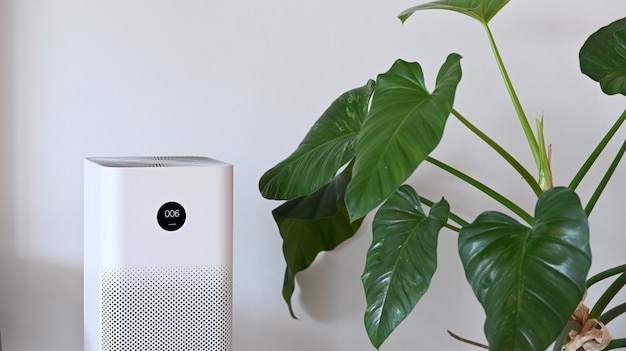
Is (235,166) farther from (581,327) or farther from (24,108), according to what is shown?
(581,327)

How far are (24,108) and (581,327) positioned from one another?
3.58 ft

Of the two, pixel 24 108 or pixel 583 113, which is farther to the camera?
pixel 583 113

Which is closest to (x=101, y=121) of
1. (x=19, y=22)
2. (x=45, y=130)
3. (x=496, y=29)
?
(x=45, y=130)

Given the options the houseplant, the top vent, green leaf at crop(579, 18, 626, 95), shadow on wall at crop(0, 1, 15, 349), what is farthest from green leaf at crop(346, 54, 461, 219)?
shadow on wall at crop(0, 1, 15, 349)

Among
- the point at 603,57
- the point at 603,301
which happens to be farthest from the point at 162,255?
the point at 603,57

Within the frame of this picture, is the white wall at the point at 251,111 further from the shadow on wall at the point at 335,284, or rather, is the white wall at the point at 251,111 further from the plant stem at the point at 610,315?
the plant stem at the point at 610,315

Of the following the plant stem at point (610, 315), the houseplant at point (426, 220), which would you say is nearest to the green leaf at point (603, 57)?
the houseplant at point (426, 220)

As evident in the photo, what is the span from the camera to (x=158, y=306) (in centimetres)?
117

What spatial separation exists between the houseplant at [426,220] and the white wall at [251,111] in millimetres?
203

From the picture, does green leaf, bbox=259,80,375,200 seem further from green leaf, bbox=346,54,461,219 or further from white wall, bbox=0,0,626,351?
white wall, bbox=0,0,626,351

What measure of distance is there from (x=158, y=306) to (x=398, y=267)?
35 centimetres

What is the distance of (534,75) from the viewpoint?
5.88 ft

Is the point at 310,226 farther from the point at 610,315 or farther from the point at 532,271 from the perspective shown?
the point at 532,271

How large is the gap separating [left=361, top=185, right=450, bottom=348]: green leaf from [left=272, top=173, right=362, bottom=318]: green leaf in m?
0.20
